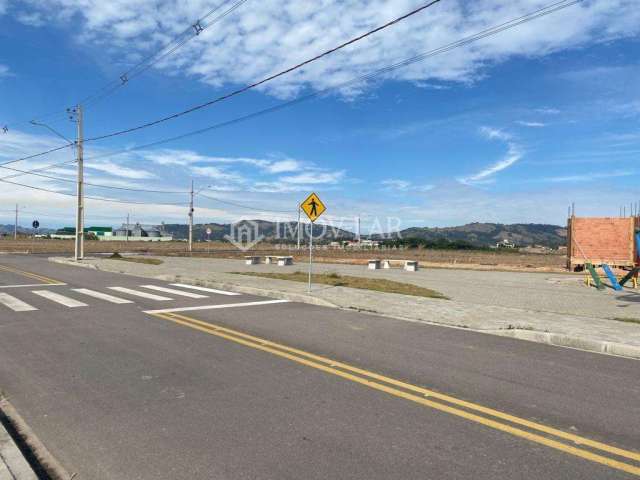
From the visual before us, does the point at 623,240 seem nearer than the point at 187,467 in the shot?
No

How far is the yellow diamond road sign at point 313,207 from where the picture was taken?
14.0 m

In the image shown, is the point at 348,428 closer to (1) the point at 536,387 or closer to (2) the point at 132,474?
(2) the point at 132,474

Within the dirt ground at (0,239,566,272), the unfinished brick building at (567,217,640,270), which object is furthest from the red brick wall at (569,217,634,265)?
the dirt ground at (0,239,566,272)

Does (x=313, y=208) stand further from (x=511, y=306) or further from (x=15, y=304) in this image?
(x=15, y=304)

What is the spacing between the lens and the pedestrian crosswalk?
11.7 metres

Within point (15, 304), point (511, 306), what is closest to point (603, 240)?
point (511, 306)

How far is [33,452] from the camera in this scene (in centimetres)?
382

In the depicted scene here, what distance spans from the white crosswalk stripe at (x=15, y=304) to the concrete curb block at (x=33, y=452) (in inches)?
277

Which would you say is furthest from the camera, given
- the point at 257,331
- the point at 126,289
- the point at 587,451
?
the point at 126,289

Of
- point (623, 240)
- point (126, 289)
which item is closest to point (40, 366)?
point (126, 289)

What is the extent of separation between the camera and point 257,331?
8578 millimetres

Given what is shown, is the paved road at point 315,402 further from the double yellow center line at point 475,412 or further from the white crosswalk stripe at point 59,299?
the white crosswalk stripe at point 59,299

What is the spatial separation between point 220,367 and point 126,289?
10158mm

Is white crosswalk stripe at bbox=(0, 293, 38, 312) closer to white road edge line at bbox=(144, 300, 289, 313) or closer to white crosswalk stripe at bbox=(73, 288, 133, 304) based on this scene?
white crosswalk stripe at bbox=(73, 288, 133, 304)
